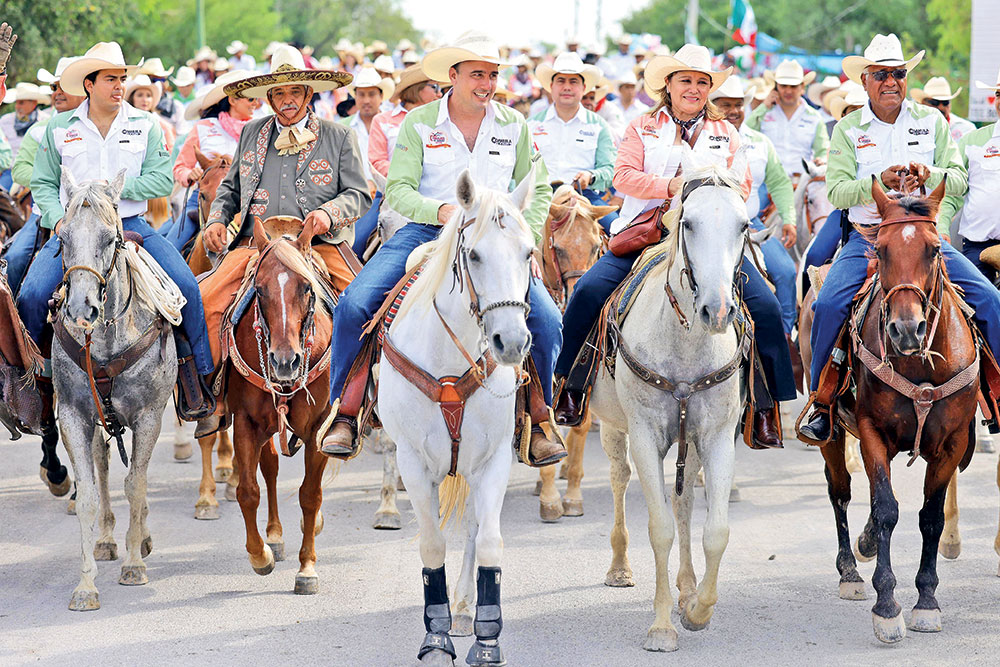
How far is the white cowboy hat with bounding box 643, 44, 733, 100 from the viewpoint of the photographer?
7.94 metres

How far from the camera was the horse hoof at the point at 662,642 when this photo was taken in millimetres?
6891

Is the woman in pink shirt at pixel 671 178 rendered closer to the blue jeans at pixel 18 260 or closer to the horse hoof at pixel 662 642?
the horse hoof at pixel 662 642

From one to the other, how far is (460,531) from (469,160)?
3134 mm

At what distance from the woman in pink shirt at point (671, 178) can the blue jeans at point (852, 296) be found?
11.2 inches

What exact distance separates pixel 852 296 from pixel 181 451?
6.66 meters

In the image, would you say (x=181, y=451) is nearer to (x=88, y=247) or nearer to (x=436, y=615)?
(x=88, y=247)

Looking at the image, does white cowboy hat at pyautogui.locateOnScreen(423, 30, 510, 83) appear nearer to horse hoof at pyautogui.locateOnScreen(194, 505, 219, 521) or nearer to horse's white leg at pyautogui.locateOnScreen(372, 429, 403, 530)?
horse's white leg at pyautogui.locateOnScreen(372, 429, 403, 530)

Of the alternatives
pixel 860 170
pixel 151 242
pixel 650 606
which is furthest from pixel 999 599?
pixel 151 242

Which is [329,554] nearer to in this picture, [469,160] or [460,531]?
[460,531]

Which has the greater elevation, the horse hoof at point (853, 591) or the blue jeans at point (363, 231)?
the blue jeans at point (363, 231)

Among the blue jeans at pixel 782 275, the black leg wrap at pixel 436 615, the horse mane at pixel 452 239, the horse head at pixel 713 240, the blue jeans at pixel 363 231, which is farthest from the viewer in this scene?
the blue jeans at pixel 363 231

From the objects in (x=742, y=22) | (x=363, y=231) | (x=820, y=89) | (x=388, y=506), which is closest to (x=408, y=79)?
(x=363, y=231)

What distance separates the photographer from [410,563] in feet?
28.2

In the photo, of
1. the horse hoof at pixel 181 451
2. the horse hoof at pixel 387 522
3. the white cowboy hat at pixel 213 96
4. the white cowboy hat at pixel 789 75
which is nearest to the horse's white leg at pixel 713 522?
the horse hoof at pixel 387 522
